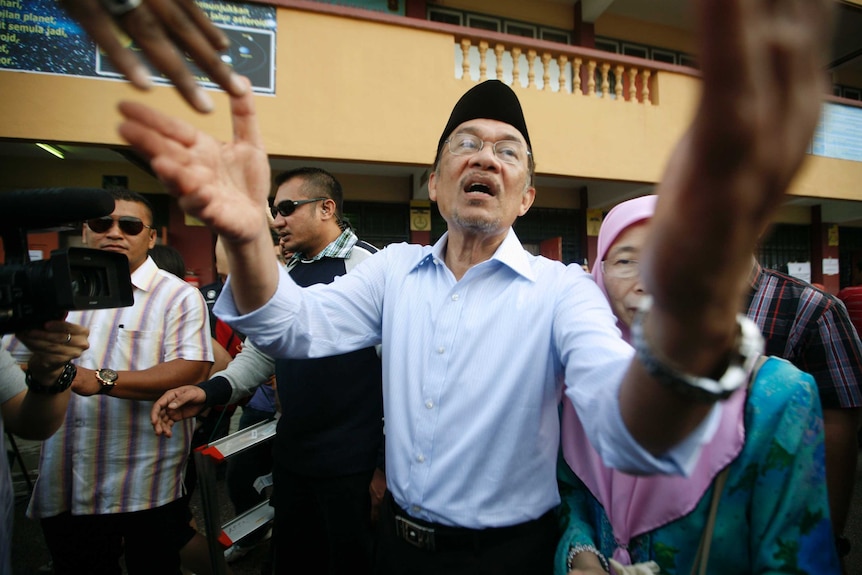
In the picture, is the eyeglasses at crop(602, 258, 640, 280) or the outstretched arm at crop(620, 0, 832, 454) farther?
the eyeglasses at crop(602, 258, 640, 280)

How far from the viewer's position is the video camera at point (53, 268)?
46.9 inches

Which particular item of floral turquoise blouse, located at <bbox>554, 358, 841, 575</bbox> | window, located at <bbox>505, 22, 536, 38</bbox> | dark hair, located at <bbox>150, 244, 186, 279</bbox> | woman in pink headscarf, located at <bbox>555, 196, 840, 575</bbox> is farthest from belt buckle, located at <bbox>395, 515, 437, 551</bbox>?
window, located at <bbox>505, 22, 536, 38</bbox>

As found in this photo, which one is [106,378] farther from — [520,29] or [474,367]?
[520,29]

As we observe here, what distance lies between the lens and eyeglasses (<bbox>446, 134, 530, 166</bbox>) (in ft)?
5.00

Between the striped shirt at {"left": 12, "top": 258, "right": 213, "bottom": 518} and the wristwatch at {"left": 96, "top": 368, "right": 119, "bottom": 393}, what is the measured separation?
0.20m

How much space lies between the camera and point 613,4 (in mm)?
8297

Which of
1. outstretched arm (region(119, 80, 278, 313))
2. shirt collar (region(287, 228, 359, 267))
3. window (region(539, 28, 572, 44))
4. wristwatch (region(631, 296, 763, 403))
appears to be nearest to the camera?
wristwatch (region(631, 296, 763, 403))

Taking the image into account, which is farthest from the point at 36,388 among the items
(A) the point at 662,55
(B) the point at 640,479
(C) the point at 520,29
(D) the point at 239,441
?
(A) the point at 662,55

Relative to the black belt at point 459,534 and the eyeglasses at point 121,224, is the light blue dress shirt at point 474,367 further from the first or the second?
the eyeglasses at point 121,224

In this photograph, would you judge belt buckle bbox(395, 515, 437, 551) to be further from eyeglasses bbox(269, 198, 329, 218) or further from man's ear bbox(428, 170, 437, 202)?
eyeglasses bbox(269, 198, 329, 218)

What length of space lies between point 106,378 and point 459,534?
158 cm

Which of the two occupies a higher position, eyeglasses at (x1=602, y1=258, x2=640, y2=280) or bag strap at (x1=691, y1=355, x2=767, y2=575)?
eyeglasses at (x1=602, y1=258, x2=640, y2=280)

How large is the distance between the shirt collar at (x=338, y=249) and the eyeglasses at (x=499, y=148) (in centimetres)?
106

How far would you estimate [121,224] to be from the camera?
218 centimetres
